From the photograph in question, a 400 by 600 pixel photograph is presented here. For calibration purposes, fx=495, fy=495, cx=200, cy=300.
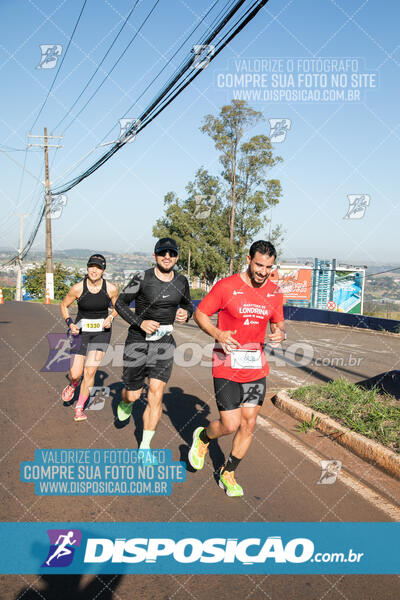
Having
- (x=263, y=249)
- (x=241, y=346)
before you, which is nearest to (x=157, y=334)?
(x=241, y=346)

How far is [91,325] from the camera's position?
6434 mm

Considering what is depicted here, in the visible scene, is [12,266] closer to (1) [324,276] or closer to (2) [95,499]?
(1) [324,276]

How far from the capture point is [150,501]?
161 inches

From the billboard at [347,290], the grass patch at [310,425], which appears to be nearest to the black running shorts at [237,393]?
the grass patch at [310,425]

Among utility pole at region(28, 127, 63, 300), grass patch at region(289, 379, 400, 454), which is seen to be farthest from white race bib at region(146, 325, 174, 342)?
utility pole at region(28, 127, 63, 300)

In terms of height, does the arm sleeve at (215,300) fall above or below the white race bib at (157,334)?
above

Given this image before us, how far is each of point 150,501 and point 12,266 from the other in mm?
62469

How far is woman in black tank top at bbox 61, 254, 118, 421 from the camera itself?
20.9 ft

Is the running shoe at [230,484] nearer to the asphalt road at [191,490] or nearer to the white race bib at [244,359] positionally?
the asphalt road at [191,490]

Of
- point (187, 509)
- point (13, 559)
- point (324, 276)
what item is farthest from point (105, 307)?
point (324, 276)

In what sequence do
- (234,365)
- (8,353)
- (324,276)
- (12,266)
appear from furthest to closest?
(12,266) < (324,276) < (8,353) < (234,365)

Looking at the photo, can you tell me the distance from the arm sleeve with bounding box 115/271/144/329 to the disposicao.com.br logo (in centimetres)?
211

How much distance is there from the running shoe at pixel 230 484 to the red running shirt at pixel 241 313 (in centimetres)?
84

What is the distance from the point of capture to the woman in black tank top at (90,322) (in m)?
6.38
